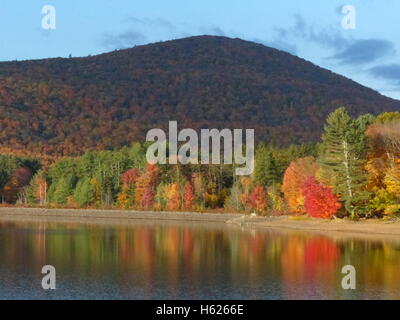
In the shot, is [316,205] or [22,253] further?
[316,205]

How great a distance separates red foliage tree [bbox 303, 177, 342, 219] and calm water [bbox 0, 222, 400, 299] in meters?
9.56

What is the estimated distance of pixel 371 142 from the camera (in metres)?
77.9

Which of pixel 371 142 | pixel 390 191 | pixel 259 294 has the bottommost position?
pixel 259 294

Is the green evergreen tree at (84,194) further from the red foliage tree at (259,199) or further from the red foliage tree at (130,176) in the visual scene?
the red foliage tree at (259,199)

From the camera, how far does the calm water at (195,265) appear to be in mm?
34125

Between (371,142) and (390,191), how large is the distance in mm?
7643

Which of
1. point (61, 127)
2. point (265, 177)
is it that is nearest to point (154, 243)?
point (265, 177)

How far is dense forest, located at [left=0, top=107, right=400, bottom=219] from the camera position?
75.4 meters

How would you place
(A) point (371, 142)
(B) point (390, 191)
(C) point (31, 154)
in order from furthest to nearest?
(C) point (31, 154) < (A) point (371, 142) < (B) point (390, 191)

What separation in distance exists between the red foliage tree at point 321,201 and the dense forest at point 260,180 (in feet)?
0.38

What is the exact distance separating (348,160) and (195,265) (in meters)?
35.6

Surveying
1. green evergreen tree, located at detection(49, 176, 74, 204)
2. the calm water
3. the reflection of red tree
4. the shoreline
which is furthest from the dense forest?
the reflection of red tree

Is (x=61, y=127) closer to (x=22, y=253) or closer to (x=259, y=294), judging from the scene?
(x=22, y=253)

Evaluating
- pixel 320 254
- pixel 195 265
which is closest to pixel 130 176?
pixel 320 254
